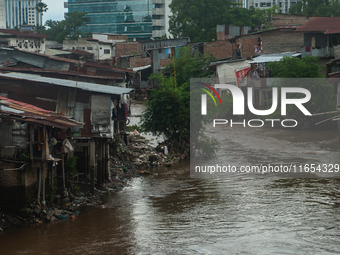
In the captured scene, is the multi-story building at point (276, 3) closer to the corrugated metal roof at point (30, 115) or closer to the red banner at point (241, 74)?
the red banner at point (241, 74)

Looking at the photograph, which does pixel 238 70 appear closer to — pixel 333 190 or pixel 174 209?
pixel 333 190

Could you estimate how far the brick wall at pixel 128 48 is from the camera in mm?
48625

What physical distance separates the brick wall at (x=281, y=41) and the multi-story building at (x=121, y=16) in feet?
128

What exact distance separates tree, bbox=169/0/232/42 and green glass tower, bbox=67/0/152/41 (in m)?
26.8

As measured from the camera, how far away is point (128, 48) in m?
49.3

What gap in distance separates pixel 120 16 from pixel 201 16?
32910 mm

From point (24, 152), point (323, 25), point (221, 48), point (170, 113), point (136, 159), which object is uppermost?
point (323, 25)

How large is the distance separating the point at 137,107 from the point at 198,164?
668 inches

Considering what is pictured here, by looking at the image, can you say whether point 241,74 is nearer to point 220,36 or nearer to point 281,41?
point 281,41

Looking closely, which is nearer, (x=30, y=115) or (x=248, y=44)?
(x=30, y=115)

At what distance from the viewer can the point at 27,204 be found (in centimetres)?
1079

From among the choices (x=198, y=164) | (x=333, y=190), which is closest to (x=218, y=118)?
(x=198, y=164)

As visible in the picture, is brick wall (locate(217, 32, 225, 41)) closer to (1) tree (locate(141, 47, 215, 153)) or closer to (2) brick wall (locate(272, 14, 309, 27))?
(2) brick wall (locate(272, 14, 309, 27))

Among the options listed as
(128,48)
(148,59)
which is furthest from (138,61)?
(128,48)
